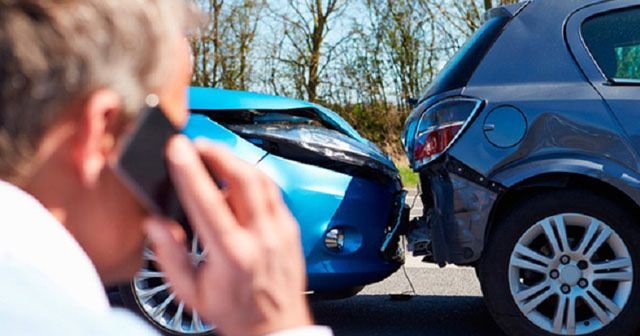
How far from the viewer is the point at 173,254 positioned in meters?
0.80

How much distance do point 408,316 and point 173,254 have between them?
4.36m

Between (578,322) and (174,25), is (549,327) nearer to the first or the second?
(578,322)

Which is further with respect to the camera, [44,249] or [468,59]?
[468,59]

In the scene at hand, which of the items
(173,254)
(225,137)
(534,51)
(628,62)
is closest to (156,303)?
(225,137)

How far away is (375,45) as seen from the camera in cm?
1894

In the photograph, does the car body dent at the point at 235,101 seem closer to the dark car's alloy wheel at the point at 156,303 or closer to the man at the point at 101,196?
the dark car's alloy wheel at the point at 156,303

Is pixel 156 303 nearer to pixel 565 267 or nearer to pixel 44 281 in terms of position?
pixel 565 267

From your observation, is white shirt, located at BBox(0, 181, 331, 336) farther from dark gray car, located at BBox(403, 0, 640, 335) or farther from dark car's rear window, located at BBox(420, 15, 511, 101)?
dark car's rear window, located at BBox(420, 15, 511, 101)

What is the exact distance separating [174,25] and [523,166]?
3.35 metres

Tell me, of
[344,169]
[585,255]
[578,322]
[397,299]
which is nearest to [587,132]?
[585,255]

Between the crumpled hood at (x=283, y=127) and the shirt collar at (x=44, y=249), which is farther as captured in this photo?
the crumpled hood at (x=283, y=127)

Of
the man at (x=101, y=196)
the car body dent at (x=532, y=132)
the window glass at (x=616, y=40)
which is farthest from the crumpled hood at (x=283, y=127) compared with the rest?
the man at (x=101, y=196)

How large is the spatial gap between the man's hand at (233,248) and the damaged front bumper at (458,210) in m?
3.35

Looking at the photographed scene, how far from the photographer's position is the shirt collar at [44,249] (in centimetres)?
70
